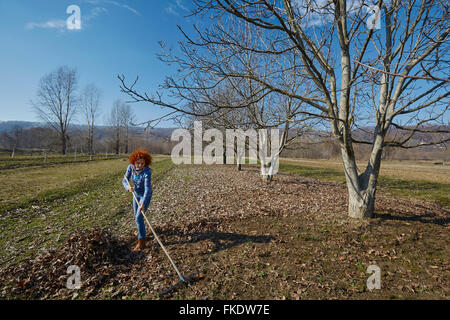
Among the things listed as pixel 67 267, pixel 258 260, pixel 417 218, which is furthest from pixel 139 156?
pixel 417 218

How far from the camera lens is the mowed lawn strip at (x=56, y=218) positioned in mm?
4605

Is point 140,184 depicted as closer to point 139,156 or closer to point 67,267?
point 139,156

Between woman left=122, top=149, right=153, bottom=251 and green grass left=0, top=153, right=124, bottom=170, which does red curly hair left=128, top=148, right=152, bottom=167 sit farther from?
green grass left=0, top=153, right=124, bottom=170

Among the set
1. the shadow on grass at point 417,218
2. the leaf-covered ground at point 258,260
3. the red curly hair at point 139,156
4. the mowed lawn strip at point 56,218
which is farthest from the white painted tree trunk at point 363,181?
the mowed lawn strip at point 56,218

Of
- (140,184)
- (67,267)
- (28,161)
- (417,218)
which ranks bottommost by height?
(67,267)

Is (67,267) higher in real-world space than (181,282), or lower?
higher

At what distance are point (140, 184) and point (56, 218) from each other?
4255mm

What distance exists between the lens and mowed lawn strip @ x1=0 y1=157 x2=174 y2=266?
181 inches

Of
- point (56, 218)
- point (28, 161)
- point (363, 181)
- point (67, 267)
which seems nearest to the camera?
point (67, 267)

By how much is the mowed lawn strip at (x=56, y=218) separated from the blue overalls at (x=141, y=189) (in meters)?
1.85

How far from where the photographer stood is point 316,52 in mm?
4367

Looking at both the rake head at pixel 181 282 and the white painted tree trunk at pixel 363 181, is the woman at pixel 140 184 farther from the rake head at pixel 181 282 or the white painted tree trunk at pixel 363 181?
the white painted tree trunk at pixel 363 181

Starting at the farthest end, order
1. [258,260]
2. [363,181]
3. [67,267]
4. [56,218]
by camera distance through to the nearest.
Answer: [56,218], [363,181], [258,260], [67,267]

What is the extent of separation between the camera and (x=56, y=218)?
6.29 meters
